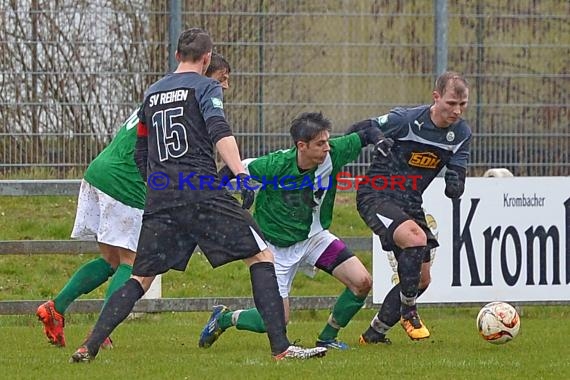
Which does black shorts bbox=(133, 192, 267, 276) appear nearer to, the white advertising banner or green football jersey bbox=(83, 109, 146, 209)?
green football jersey bbox=(83, 109, 146, 209)

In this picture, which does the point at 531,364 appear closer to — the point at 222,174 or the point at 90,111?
the point at 222,174

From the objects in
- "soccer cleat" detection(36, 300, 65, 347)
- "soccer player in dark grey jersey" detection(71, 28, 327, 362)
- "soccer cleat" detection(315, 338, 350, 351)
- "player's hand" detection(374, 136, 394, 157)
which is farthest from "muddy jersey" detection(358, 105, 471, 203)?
"soccer cleat" detection(36, 300, 65, 347)

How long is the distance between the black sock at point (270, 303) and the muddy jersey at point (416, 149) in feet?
5.60

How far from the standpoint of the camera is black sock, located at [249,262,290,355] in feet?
24.3

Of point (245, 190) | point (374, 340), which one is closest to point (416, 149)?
point (374, 340)

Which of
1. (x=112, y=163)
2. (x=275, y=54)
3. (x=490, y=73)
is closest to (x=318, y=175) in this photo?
(x=112, y=163)

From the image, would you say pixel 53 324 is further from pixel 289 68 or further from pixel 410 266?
pixel 289 68

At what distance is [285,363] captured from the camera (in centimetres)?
736

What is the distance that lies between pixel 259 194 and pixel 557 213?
12.1ft

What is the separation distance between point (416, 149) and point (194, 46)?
2076 mm

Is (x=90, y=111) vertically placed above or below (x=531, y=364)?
above

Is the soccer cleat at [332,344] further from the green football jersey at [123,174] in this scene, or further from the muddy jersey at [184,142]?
the muddy jersey at [184,142]

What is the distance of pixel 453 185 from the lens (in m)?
8.72

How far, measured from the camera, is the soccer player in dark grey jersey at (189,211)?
739 cm
